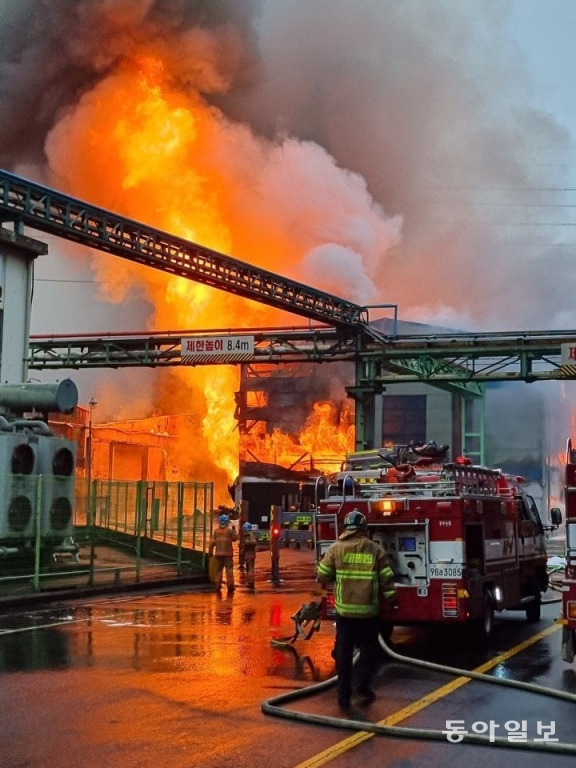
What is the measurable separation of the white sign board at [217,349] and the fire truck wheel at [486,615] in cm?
1961

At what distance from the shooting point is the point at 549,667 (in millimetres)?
9250

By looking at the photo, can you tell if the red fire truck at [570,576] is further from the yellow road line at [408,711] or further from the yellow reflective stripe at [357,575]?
the yellow reflective stripe at [357,575]

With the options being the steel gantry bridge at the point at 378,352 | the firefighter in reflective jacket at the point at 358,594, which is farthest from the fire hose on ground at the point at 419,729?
the steel gantry bridge at the point at 378,352

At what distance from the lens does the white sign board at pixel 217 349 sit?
30250mm

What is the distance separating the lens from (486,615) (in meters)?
11.1

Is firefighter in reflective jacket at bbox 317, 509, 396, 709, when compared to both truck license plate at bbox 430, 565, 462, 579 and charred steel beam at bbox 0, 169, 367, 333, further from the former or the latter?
charred steel beam at bbox 0, 169, 367, 333

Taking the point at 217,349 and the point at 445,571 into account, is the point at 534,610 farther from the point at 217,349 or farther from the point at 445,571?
the point at 217,349

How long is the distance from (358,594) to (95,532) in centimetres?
1275

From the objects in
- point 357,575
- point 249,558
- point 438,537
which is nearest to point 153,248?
point 249,558

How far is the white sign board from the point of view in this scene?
30.2m

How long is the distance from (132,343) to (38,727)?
87.9 feet

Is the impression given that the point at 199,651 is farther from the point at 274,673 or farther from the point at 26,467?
the point at 26,467

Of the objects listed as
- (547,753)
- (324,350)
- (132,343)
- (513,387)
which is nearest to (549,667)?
(547,753)

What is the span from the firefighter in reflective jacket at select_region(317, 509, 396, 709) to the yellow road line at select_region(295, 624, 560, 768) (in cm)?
48
